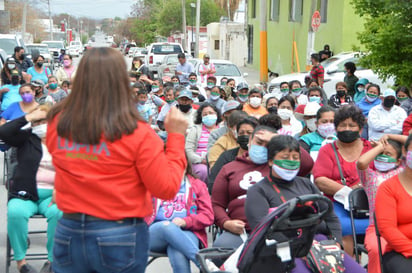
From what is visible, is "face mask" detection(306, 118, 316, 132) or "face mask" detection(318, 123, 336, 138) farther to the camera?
"face mask" detection(306, 118, 316, 132)

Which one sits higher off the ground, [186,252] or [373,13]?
[373,13]

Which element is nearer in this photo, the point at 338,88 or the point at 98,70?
the point at 98,70

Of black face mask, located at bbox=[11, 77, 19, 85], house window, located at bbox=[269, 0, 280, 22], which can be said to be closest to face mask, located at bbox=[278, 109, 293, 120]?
black face mask, located at bbox=[11, 77, 19, 85]

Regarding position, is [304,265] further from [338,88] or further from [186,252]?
[338,88]

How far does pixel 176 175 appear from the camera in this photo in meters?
3.29

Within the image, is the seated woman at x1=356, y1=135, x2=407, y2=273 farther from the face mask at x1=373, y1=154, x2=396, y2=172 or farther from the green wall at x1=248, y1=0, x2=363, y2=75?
the green wall at x1=248, y1=0, x2=363, y2=75

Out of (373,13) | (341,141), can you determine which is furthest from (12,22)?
(341,141)

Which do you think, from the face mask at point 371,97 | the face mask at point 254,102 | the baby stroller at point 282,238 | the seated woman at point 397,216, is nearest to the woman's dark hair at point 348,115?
the seated woman at point 397,216

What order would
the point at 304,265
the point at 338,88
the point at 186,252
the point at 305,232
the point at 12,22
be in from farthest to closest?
the point at 12,22 → the point at 338,88 → the point at 186,252 → the point at 304,265 → the point at 305,232

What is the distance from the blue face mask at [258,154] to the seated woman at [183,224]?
1.83ft

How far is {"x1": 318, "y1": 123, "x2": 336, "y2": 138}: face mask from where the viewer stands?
24.0 ft

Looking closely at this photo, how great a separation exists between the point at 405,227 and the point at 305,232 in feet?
3.10

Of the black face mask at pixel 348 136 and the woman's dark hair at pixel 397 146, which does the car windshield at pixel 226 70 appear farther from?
the woman's dark hair at pixel 397 146

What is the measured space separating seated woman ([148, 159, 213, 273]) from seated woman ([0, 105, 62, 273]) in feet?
3.01
